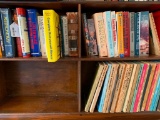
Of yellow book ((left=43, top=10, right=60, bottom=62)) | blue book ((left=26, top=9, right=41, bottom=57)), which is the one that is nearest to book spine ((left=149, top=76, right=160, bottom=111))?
yellow book ((left=43, top=10, right=60, bottom=62))

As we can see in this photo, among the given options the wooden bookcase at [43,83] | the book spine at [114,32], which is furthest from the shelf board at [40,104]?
the book spine at [114,32]

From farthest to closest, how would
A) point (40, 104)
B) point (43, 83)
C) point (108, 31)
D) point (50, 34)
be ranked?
1. point (43, 83)
2. point (40, 104)
3. point (108, 31)
4. point (50, 34)

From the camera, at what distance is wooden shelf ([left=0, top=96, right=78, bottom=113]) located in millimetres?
939

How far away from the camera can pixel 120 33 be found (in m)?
0.87

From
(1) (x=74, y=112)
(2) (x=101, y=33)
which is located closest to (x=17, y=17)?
(2) (x=101, y=33)

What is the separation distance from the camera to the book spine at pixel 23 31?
83cm

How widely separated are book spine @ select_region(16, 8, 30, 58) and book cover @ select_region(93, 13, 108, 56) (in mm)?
418

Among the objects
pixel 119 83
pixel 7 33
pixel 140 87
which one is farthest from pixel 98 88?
pixel 7 33

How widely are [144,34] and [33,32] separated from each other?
678 millimetres

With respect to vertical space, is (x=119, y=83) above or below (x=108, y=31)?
below

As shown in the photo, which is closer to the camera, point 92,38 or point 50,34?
point 50,34

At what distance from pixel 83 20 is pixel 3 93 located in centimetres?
80

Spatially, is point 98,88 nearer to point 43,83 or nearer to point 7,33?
point 43,83

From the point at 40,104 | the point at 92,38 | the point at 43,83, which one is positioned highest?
the point at 92,38
